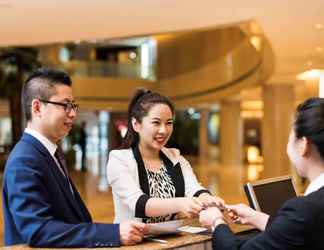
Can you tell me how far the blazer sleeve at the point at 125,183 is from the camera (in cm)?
211

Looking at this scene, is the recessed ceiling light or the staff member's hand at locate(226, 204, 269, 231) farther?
the recessed ceiling light

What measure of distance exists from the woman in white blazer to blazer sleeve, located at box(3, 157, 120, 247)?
360 mm

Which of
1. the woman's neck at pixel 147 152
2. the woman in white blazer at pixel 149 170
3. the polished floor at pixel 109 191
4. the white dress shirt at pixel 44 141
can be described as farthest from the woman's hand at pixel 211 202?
the polished floor at pixel 109 191

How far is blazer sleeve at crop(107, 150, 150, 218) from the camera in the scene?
2.11 m

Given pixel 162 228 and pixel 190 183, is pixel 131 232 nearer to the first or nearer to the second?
pixel 162 228

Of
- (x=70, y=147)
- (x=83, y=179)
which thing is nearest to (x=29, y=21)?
(x=83, y=179)

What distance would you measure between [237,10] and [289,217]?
5365 mm

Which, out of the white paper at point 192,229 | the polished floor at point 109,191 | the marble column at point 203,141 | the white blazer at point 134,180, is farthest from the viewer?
the marble column at point 203,141

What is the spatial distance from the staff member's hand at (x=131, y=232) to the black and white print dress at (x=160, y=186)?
429 mm

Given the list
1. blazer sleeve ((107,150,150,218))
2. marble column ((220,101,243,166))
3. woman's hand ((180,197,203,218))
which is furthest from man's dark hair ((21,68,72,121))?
marble column ((220,101,243,166))

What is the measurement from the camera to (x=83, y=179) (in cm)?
1416

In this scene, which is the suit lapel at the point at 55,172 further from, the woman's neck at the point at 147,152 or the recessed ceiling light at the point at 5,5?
the recessed ceiling light at the point at 5,5

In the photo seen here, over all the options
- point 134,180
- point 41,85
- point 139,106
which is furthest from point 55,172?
point 139,106

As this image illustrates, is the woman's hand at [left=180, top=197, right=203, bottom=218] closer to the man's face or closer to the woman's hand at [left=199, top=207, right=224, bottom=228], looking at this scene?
the woman's hand at [left=199, top=207, right=224, bottom=228]
